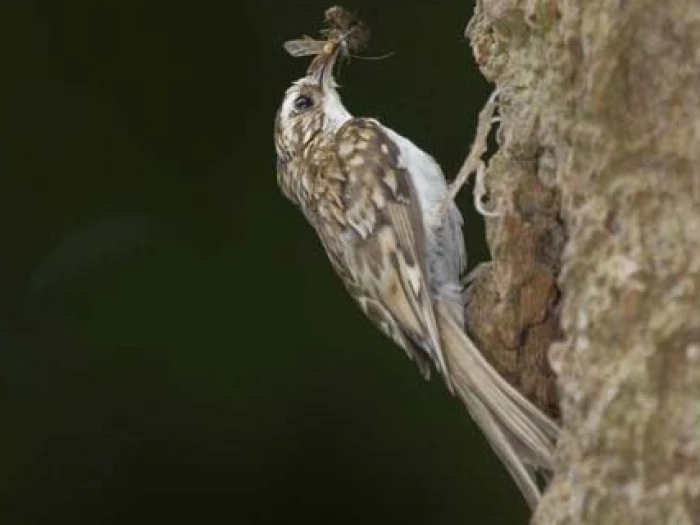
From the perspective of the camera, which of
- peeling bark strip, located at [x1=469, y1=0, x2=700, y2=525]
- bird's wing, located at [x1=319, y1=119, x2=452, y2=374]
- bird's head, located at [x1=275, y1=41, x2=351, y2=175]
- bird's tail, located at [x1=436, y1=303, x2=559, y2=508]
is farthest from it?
bird's head, located at [x1=275, y1=41, x2=351, y2=175]

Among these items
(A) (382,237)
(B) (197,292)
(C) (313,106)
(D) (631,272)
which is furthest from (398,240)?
(B) (197,292)

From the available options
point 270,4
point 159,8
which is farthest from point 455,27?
point 159,8

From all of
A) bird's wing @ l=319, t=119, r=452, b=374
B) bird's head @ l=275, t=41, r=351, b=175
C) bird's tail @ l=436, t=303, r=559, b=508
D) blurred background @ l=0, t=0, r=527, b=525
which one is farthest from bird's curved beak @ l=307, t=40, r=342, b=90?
blurred background @ l=0, t=0, r=527, b=525

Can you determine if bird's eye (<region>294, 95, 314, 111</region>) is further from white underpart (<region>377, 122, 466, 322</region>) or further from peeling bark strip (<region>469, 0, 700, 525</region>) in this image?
peeling bark strip (<region>469, 0, 700, 525</region>)

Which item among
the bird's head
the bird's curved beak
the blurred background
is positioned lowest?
the blurred background

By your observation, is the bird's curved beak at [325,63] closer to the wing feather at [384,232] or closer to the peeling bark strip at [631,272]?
the wing feather at [384,232]

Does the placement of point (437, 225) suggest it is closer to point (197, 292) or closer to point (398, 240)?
point (398, 240)
